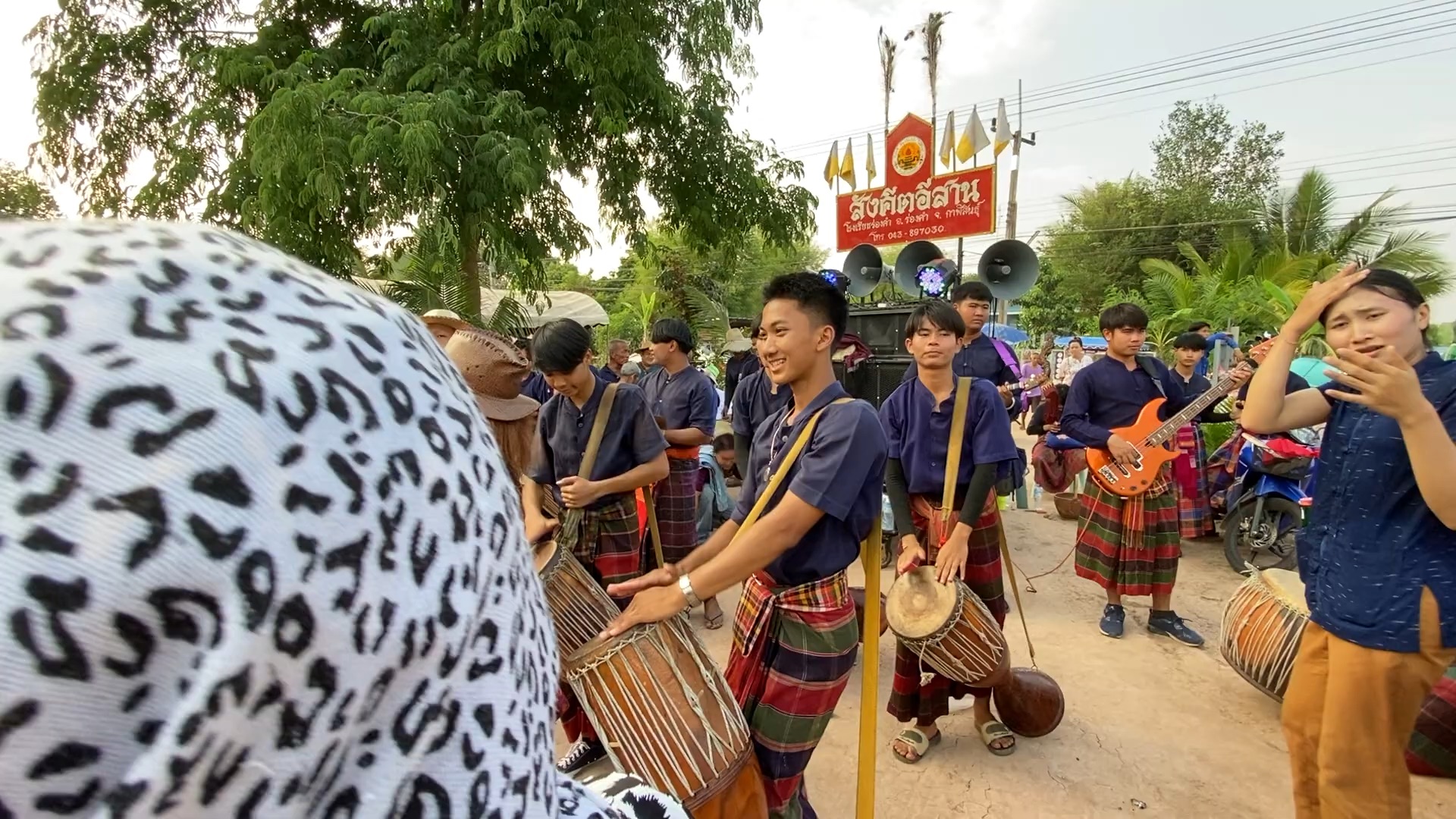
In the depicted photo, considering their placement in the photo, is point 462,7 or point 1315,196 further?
point 1315,196

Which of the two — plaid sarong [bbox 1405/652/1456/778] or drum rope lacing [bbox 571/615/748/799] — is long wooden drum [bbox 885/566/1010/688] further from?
plaid sarong [bbox 1405/652/1456/778]

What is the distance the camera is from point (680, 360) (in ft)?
17.1

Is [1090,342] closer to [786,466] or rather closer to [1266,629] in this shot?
[1266,629]

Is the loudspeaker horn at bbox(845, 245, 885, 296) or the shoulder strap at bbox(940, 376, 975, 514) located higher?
the loudspeaker horn at bbox(845, 245, 885, 296)

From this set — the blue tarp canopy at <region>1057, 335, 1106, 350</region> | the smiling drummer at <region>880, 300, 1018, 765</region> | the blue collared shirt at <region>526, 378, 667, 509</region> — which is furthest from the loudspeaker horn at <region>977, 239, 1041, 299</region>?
the blue tarp canopy at <region>1057, 335, 1106, 350</region>

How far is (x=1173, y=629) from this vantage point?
14.4 ft

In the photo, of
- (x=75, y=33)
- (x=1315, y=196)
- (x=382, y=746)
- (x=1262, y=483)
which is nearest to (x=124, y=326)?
(x=382, y=746)

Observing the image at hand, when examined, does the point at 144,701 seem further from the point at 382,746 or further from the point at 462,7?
the point at 462,7

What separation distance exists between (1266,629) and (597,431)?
3256 mm

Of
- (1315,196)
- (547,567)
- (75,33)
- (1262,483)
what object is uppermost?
(75,33)

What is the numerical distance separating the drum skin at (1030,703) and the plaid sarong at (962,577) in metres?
0.09

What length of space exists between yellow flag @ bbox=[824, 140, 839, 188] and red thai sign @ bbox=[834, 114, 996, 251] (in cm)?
44

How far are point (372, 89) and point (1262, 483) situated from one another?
327 inches

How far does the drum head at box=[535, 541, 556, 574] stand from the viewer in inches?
104
